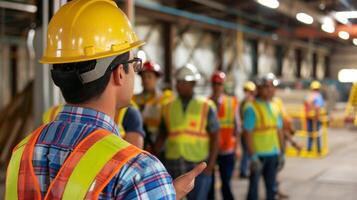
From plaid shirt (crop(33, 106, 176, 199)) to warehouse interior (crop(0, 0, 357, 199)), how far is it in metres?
2.88

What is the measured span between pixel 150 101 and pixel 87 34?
12.8 ft

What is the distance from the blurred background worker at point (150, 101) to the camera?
5.18 metres

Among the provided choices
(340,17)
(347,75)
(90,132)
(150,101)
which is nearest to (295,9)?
(340,17)

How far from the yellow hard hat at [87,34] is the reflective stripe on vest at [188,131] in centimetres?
300

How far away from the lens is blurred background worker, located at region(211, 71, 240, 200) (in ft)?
19.8

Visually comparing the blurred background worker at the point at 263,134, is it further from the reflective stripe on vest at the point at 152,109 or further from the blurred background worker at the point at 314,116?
the blurred background worker at the point at 314,116

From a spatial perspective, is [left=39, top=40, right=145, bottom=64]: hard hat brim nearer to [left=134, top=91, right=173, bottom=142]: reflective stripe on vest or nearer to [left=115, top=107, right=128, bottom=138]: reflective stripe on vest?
[left=115, top=107, right=128, bottom=138]: reflective stripe on vest

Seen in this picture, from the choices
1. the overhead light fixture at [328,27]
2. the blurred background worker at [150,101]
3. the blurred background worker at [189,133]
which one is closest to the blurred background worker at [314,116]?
the blurred background worker at [150,101]

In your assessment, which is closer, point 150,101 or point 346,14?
point 150,101

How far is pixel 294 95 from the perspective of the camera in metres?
17.4

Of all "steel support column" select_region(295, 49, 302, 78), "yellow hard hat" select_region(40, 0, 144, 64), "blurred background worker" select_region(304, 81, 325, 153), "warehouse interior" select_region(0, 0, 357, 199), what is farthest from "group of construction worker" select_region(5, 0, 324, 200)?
"steel support column" select_region(295, 49, 302, 78)

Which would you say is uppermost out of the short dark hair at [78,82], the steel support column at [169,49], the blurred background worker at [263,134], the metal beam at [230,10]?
the metal beam at [230,10]

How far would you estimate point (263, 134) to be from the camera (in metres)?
5.57

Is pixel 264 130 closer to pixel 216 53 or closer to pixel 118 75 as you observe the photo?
pixel 118 75
